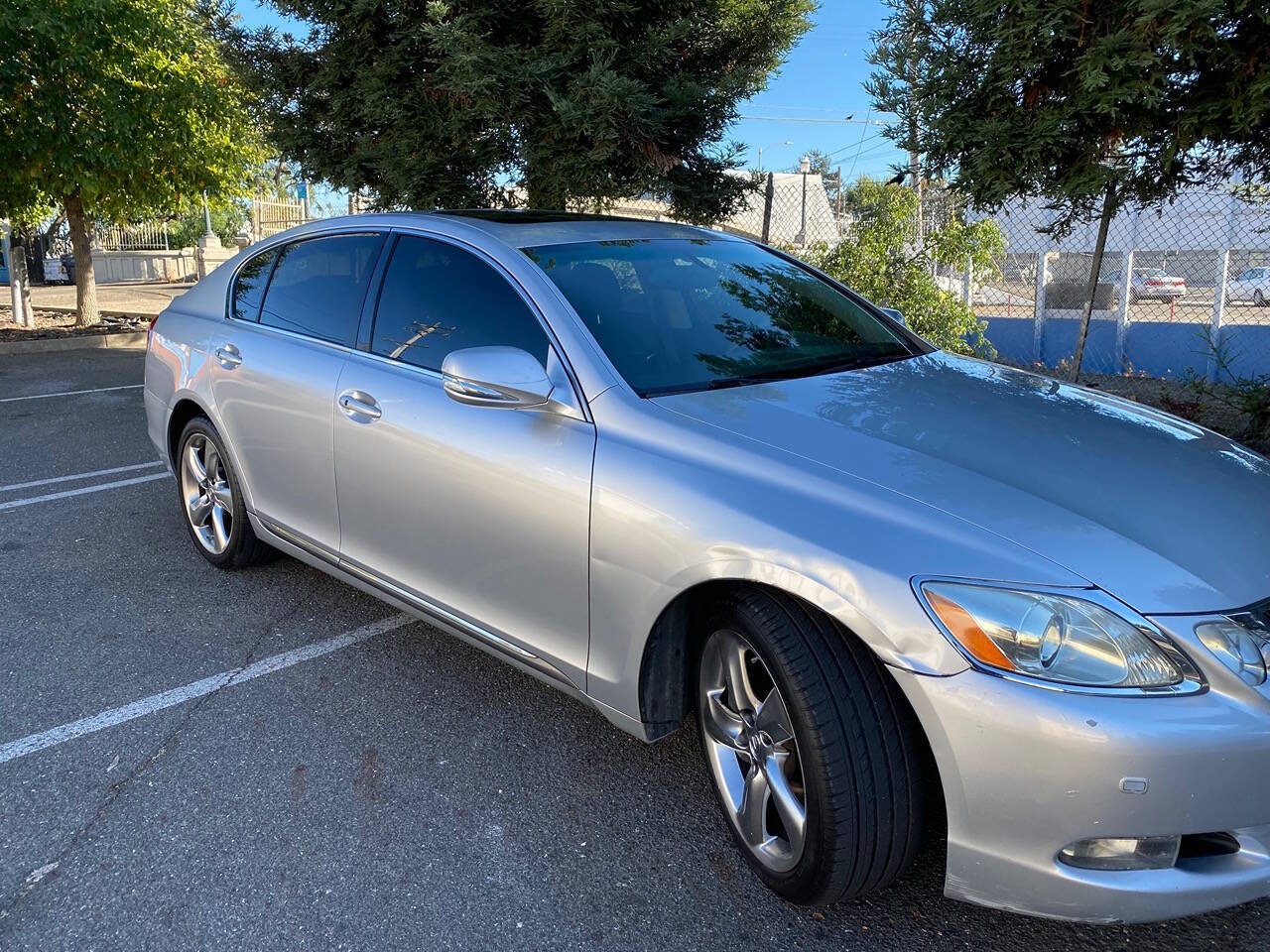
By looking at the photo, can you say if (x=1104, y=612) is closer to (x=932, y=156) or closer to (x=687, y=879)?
(x=687, y=879)

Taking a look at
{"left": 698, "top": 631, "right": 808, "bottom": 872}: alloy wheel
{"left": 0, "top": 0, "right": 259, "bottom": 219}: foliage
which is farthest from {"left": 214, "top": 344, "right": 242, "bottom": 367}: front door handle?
{"left": 0, "top": 0, "right": 259, "bottom": 219}: foliage

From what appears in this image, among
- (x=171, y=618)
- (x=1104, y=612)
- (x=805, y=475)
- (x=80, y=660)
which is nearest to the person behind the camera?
(x=1104, y=612)

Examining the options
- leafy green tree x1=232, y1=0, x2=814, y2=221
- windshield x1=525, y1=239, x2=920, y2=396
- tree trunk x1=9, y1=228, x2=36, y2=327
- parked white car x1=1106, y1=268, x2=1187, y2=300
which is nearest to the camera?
windshield x1=525, y1=239, x2=920, y2=396

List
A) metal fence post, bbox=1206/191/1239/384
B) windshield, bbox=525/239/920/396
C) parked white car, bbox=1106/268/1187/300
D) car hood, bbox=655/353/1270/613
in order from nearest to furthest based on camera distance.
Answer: car hood, bbox=655/353/1270/613, windshield, bbox=525/239/920/396, metal fence post, bbox=1206/191/1239/384, parked white car, bbox=1106/268/1187/300

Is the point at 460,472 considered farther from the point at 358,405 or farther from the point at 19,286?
the point at 19,286

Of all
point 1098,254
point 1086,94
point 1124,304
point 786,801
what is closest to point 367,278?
point 786,801

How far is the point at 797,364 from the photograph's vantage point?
3.18 meters

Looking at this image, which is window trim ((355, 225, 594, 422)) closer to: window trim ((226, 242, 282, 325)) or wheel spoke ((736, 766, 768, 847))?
window trim ((226, 242, 282, 325))

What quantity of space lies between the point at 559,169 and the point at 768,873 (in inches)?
254

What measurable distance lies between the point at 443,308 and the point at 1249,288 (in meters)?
10.6

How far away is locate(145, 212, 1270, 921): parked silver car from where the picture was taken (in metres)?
1.95

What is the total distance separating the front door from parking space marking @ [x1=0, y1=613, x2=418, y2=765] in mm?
550

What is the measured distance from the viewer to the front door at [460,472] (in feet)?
9.07

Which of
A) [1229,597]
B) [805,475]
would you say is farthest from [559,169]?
[1229,597]
